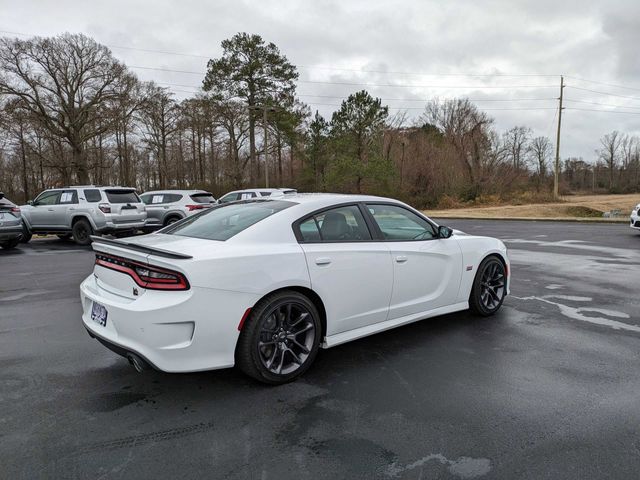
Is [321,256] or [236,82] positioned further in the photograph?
[236,82]

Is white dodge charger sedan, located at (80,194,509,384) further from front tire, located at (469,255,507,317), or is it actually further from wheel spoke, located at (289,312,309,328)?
front tire, located at (469,255,507,317)

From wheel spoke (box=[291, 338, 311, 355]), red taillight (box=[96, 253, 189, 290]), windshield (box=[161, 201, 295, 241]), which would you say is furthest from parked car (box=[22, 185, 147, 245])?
wheel spoke (box=[291, 338, 311, 355])

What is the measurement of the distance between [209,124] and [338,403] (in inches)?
1504

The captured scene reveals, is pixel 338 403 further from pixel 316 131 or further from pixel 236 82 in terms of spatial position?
pixel 316 131

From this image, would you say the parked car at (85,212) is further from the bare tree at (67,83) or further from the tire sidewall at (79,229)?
the bare tree at (67,83)

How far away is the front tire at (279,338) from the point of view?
3.25 meters

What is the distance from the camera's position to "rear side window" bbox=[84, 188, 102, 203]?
43.7 ft

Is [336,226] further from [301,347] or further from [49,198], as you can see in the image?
[49,198]

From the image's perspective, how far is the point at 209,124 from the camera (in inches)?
1512

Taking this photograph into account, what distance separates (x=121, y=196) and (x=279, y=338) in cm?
1213

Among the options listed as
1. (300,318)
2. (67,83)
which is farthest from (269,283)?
(67,83)

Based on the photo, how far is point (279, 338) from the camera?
3436 mm

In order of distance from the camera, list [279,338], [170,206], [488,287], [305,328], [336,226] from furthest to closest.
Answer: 1. [170,206]
2. [488,287]
3. [336,226]
4. [305,328]
5. [279,338]

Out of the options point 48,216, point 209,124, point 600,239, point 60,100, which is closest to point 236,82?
point 209,124
